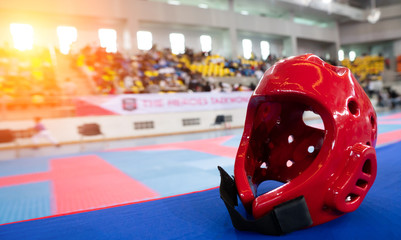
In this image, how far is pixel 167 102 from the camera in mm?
11039

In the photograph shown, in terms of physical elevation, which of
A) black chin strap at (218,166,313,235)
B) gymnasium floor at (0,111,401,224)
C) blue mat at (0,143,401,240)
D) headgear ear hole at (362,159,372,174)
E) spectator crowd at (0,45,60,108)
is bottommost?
gymnasium floor at (0,111,401,224)

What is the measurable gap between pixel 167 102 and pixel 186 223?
9.80 m

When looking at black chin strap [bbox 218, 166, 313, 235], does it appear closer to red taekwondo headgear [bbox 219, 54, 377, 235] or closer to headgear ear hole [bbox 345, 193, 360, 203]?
red taekwondo headgear [bbox 219, 54, 377, 235]

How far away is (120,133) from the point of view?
10211mm

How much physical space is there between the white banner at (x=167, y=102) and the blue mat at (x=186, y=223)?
8.78 m

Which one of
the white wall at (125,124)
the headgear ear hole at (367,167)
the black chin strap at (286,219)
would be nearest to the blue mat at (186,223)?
the black chin strap at (286,219)

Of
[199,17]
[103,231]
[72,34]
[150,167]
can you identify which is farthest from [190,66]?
[103,231]

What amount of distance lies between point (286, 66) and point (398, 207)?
91 centimetres

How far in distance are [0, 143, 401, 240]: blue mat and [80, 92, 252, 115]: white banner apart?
878cm

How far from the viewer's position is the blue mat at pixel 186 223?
3.89 ft

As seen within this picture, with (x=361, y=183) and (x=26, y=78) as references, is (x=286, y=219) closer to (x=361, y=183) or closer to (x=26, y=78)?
(x=361, y=183)

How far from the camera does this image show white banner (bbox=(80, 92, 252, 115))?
10047 mm

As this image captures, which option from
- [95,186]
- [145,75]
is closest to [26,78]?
[145,75]

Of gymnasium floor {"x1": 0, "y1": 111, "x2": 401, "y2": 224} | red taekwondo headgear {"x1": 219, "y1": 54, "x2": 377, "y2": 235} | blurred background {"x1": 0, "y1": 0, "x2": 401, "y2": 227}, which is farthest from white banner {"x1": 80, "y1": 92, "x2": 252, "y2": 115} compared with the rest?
red taekwondo headgear {"x1": 219, "y1": 54, "x2": 377, "y2": 235}
